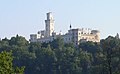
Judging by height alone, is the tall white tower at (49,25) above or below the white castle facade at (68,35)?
above

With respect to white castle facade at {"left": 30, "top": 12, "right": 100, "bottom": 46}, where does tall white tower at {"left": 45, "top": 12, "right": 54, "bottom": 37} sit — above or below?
above

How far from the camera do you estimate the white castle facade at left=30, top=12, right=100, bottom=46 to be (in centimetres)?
15538

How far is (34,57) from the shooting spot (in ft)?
347

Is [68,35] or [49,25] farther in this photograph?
[49,25]

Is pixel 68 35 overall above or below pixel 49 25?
below

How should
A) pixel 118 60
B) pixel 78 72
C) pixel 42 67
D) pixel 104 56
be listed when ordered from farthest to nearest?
pixel 42 67, pixel 78 72, pixel 118 60, pixel 104 56

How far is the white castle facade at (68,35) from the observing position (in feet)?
510

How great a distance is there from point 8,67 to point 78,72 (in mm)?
57628

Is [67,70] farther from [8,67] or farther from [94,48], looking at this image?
[8,67]

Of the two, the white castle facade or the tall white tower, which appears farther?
the tall white tower

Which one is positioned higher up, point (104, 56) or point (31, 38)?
point (31, 38)

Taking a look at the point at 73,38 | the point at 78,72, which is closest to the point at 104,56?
the point at 78,72

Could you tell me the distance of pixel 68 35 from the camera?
525ft

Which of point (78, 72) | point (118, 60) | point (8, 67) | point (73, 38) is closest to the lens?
point (8, 67)
